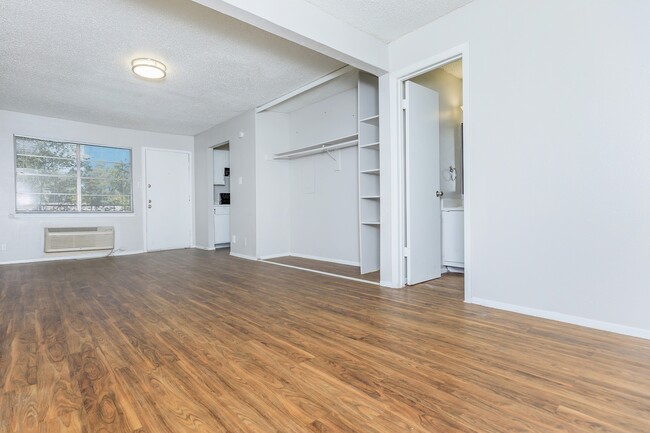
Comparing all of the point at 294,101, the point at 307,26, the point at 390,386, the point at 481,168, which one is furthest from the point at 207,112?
the point at 390,386

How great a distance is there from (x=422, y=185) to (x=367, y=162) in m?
0.78

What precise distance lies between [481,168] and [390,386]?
200cm

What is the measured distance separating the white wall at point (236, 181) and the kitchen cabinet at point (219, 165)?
0.92ft

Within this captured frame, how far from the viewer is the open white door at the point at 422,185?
3.39m

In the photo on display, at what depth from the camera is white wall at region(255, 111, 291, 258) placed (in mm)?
5512

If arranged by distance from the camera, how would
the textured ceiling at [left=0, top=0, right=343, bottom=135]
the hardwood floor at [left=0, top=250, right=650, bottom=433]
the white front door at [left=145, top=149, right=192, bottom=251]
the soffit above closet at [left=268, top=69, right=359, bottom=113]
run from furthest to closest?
the white front door at [left=145, top=149, right=192, bottom=251]
the soffit above closet at [left=268, top=69, right=359, bottom=113]
the textured ceiling at [left=0, top=0, right=343, bottom=135]
the hardwood floor at [left=0, top=250, right=650, bottom=433]

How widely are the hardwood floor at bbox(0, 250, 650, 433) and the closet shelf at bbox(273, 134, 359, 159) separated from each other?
2207mm

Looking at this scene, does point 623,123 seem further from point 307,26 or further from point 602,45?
point 307,26

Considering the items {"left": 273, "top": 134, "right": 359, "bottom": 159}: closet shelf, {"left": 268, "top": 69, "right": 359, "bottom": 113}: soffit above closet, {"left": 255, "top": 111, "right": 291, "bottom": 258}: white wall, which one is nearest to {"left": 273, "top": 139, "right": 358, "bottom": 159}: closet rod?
{"left": 273, "top": 134, "right": 359, "bottom": 159}: closet shelf

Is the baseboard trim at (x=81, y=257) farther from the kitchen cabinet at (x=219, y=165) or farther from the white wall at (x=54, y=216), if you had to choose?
the kitchen cabinet at (x=219, y=165)

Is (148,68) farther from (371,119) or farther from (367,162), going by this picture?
(367,162)

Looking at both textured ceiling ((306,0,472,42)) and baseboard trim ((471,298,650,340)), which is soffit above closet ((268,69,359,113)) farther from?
baseboard trim ((471,298,650,340))

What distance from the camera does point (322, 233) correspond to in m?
5.27

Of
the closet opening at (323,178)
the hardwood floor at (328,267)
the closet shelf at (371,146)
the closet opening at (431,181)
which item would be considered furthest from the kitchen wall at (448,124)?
the hardwood floor at (328,267)
